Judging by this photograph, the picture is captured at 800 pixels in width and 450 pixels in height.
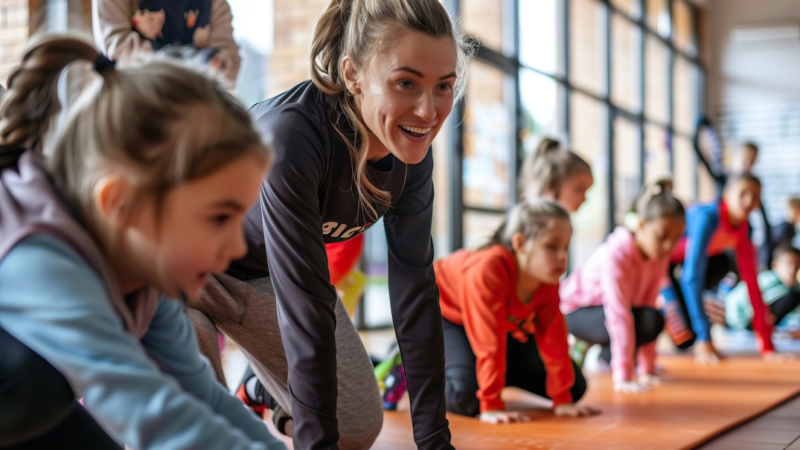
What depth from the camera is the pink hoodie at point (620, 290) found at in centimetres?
252

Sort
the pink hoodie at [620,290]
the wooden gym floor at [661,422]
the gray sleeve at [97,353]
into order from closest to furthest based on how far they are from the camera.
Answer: the gray sleeve at [97,353] < the wooden gym floor at [661,422] < the pink hoodie at [620,290]

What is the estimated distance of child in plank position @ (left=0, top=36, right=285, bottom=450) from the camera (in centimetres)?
64

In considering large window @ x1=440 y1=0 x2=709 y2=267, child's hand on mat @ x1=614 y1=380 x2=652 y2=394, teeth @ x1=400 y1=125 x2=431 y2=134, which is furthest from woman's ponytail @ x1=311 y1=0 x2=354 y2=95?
child's hand on mat @ x1=614 y1=380 x2=652 y2=394

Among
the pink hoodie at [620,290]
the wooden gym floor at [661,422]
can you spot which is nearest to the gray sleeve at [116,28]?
the wooden gym floor at [661,422]

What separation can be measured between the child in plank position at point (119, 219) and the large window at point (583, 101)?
172 centimetres

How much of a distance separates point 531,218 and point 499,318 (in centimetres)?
32

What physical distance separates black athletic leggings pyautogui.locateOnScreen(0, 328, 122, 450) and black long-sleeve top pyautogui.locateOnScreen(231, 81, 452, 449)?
13.4 inches

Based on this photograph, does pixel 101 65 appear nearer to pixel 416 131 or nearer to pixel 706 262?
pixel 416 131

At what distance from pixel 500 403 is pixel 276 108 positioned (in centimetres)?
113

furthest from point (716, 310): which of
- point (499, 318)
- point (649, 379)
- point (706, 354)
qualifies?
point (499, 318)

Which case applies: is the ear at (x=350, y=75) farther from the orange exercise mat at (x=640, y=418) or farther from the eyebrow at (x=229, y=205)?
the orange exercise mat at (x=640, y=418)

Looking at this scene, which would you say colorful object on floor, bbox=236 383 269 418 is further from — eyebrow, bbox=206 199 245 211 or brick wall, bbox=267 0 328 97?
brick wall, bbox=267 0 328 97

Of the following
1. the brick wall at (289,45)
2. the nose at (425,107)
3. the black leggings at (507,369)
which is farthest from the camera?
the brick wall at (289,45)

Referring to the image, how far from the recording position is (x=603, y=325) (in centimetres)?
276
